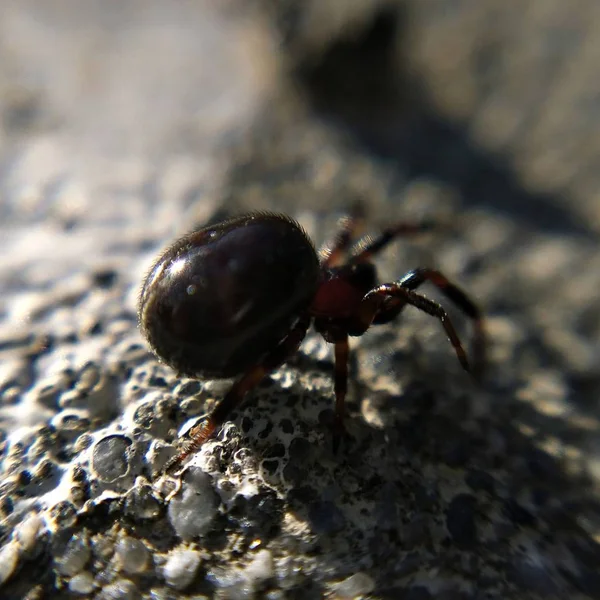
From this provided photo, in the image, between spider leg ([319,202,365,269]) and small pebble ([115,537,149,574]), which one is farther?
spider leg ([319,202,365,269])

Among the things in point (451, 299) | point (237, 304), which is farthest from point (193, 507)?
point (451, 299)

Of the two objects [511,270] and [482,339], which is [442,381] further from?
[511,270]

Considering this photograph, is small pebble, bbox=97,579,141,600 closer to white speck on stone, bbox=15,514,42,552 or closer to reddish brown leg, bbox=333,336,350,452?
white speck on stone, bbox=15,514,42,552

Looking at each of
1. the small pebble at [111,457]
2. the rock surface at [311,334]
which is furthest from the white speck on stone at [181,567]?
the small pebble at [111,457]

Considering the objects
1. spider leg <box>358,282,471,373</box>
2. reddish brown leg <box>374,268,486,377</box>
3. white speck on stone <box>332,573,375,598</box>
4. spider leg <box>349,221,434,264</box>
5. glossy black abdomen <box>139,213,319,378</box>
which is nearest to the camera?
white speck on stone <box>332,573,375,598</box>

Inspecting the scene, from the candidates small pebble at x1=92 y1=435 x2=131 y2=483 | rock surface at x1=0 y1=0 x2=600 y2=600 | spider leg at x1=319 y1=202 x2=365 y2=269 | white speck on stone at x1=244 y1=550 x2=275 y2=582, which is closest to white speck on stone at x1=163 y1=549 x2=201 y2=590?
rock surface at x1=0 y1=0 x2=600 y2=600

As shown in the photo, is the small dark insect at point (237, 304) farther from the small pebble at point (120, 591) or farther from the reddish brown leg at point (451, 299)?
the small pebble at point (120, 591)

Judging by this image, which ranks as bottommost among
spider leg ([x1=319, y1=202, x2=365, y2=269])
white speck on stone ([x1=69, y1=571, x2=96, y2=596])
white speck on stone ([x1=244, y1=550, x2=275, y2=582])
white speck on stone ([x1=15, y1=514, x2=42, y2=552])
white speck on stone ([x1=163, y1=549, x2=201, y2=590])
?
white speck on stone ([x1=244, y1=550, x2=275, y2=582])
